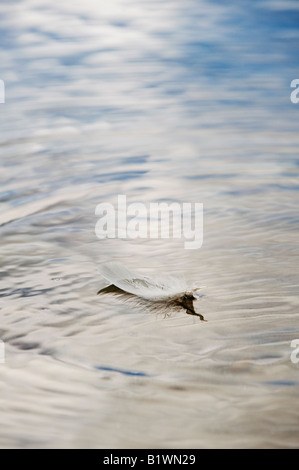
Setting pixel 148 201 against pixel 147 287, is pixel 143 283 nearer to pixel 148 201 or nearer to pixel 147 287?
pixel 147 287

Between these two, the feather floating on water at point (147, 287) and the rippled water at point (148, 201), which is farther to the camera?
the feather floating on water at point (147, 287)

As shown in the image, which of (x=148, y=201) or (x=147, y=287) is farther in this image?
(x=148, y=201)

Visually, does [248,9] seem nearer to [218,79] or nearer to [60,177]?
[218,79]

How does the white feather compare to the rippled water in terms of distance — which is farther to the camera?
the white feather

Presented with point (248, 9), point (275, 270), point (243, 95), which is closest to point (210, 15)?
point (248, 9)

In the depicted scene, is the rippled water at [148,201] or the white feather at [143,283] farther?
the white feather at [143,283]

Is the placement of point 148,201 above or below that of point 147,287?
above

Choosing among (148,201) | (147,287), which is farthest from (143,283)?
(148,201)

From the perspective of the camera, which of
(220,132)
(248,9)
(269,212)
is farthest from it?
(248,9)
